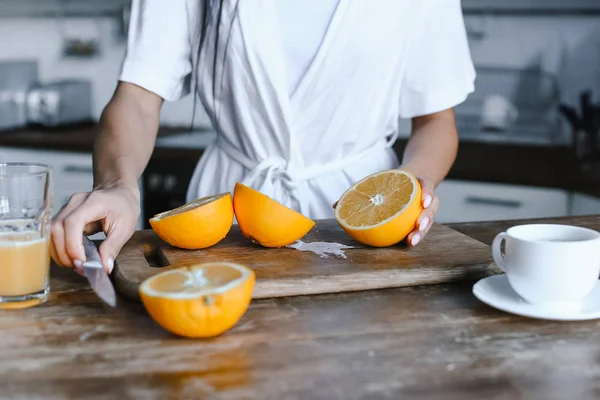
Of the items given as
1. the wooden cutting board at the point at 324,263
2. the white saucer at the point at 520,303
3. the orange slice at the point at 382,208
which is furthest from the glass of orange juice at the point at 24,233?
the white saucer at the point at 520,303

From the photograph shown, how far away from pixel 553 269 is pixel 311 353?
303 millimetres

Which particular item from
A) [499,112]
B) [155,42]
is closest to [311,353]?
[155,42]

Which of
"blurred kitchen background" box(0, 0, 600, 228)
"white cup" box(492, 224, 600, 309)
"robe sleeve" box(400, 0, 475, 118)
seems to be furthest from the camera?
"blurred kitchen background" box(0, 0, 600, 228)

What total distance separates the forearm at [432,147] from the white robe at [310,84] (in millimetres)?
43


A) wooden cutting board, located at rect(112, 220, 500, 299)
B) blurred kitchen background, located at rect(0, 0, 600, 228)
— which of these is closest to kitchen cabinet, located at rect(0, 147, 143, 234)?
blurred kitchen background, located at rect(0, 0, 600, 228)

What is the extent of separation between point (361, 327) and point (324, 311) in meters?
0.07

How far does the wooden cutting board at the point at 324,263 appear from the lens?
1.02 m

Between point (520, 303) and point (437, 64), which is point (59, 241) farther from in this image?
point (437, 64)

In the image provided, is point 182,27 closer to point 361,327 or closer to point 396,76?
point 396,76

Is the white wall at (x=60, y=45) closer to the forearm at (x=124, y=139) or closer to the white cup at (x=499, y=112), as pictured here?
the white cup at (x=499, y=112)

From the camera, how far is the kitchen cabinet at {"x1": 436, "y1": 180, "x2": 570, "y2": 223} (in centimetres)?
251

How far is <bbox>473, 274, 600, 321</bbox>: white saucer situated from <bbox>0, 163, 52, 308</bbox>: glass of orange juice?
0.54 meters

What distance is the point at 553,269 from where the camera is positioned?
35.5 inches

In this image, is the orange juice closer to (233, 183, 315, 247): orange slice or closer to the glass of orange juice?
the glass of orange juice
